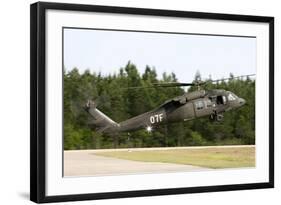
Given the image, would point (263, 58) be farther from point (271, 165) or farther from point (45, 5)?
point (45, 5)

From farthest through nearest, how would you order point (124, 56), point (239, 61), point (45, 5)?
point (239, 61)
point (124, 56)
point (45, 5)

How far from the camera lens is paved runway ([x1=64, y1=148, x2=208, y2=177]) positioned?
6797 millimetres

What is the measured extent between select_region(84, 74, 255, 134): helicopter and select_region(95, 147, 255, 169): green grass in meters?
0.22

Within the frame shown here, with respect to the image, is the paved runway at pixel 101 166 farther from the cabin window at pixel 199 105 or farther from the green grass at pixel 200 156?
the cabin window at pixel 199 105

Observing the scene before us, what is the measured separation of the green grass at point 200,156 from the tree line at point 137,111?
66 millimetres

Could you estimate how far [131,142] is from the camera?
23.2 feet

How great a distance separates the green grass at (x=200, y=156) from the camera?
23.2 ft

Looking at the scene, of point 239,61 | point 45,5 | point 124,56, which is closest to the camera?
point 45,5

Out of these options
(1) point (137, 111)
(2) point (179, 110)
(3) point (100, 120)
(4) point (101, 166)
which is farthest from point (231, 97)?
(4) point (101, 166)

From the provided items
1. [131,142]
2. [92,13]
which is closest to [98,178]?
[131,142]

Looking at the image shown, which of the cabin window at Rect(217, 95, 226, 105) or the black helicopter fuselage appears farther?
the cabin window at Rect(217, 95, 226, 105)

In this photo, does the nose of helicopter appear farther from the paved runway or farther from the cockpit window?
the paved runway

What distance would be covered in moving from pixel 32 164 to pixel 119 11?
4.96ft

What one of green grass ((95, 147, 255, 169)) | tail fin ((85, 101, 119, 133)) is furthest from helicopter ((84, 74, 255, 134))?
green grass ((95, 147, 255, 169))
